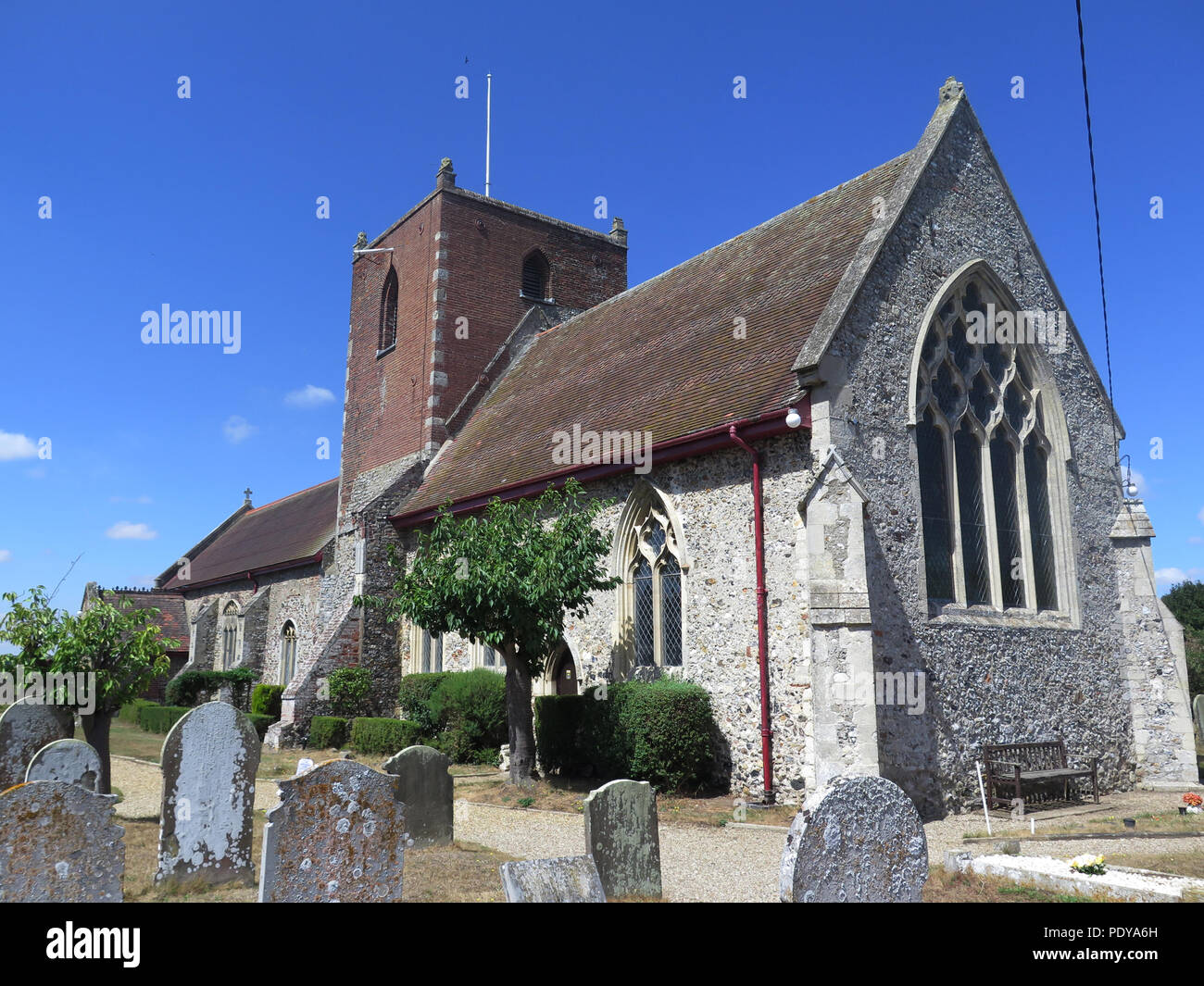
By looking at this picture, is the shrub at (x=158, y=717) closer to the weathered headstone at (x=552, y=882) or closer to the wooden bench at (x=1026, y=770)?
the wooden bench at (x=1026, y=770)

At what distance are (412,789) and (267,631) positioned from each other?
64.1 ft

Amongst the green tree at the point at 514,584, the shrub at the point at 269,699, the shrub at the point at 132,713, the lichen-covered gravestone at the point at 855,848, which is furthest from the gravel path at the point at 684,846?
the shrub at the point at 132,713

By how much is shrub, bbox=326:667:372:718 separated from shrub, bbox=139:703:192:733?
699cm

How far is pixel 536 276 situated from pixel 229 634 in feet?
52.3

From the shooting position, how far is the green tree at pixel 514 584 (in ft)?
41.4

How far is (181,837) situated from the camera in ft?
23.9

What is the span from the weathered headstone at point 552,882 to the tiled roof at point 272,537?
66.7 feet

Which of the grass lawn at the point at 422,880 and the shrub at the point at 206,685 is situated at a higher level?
the shrub at the point at 206,685

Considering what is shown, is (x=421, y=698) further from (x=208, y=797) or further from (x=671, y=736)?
(x=208, y=797)

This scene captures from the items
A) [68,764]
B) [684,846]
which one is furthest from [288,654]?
[684,846]

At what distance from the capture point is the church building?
11383 mm

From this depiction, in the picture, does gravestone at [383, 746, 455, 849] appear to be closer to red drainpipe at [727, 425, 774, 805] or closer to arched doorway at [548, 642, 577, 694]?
red drainpipe at [727, 425, 774, 805]

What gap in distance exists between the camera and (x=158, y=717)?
24984mm

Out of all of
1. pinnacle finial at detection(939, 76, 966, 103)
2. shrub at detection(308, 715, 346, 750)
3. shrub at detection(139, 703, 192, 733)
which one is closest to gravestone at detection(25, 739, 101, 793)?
shrub at detection(308, 715, 346, 750)
